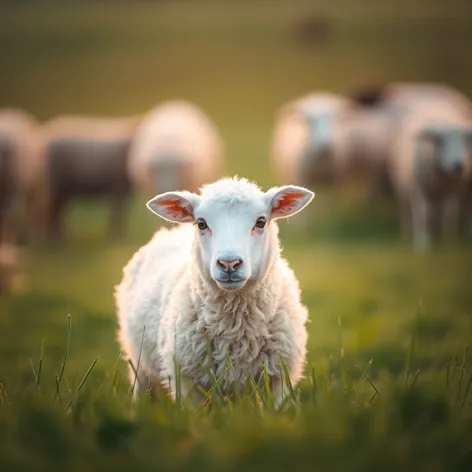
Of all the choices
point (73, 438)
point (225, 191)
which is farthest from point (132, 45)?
point (73, 438)

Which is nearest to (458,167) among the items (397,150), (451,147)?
(451,147)

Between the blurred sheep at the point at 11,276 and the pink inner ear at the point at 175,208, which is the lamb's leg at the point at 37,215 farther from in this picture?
the pink inner ear at the point at 175,208

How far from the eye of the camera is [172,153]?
1513cm

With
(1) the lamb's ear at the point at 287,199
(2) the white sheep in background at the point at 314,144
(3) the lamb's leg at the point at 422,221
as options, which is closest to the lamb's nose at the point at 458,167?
(3) the lamb's leg at the point at 422,221

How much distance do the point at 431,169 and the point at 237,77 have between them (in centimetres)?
1783

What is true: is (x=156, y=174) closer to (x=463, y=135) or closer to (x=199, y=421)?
(x=463, y=135)

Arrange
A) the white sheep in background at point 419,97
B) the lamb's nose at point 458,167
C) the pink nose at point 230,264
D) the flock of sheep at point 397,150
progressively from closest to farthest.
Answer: the pink nose at point 230,264
the lamb's nose at point 458,167
the flock of sheep at point 397,150
the white sheep in background at point 419,97

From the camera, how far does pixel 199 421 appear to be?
3002mm

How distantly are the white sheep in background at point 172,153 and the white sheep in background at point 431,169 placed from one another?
3618 millimetres

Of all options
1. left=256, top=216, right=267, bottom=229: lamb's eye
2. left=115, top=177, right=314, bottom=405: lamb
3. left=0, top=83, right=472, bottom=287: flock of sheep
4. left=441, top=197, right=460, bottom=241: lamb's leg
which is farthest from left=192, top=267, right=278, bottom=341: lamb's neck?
left=441, top=197, right=460, bottom=241: lamb's leg

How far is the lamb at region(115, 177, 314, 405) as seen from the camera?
4285 mm

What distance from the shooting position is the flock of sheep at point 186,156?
49.6ft

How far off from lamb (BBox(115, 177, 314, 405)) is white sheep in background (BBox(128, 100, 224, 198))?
34.0ft

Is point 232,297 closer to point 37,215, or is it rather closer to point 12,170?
point 12,170
